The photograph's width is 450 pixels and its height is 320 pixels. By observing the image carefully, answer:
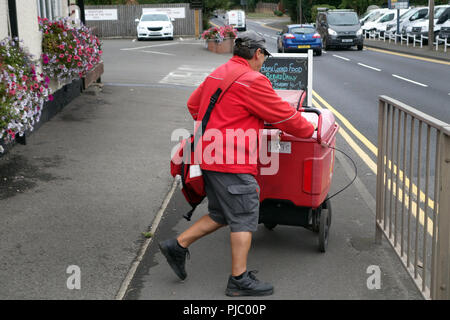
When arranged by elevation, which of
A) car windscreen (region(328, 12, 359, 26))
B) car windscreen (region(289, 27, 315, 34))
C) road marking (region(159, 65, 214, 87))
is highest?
car windscreen (region(328, 12, 359, 26))

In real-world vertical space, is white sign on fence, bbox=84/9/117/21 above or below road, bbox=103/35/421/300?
above

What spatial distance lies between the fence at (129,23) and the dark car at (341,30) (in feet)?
32.4

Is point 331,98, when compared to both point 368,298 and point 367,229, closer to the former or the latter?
point 367,229

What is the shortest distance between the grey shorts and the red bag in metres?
0.08

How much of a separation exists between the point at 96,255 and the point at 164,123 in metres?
6.00

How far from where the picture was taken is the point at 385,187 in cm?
521

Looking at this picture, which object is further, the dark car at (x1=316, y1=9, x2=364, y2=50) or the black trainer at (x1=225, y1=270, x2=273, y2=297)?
the dark car at (x1=316, y1=9, x2=364, y2=50)

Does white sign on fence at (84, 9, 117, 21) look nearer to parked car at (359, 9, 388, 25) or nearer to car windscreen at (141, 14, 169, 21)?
car windscreen at (141, 14, 169, 21)

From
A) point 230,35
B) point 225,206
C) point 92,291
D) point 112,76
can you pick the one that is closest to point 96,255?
point 92,291

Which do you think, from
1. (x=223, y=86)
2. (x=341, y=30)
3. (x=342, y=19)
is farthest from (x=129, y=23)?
(x=223, y=86)

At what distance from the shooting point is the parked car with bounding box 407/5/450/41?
31.8 m

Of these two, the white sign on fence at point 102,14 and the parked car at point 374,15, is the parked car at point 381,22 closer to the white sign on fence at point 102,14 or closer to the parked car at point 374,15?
the parked car at point 374,15

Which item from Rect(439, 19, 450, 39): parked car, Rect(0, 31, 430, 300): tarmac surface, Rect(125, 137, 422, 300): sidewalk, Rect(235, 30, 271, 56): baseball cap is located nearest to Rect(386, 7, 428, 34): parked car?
Rect(439, 19, 450, 39): parked car

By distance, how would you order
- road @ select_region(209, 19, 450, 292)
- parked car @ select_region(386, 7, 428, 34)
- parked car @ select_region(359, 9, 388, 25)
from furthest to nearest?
parked car @ select_region(359, 9, 388, 25) < parked car @ select_region(386, 7, 428, 34) < road @ select_region(209, 19, 450, 292)
